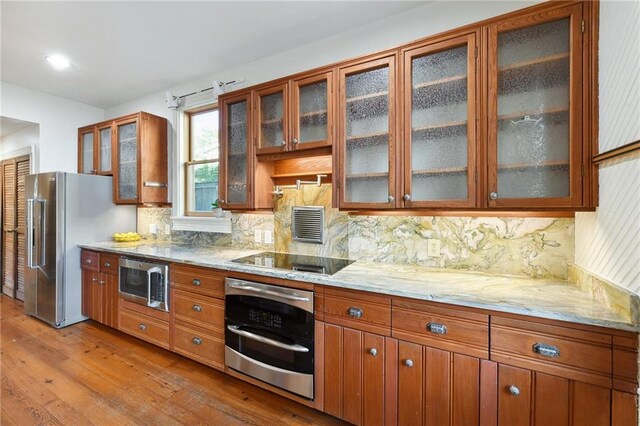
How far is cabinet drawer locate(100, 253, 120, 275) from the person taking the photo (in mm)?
2877

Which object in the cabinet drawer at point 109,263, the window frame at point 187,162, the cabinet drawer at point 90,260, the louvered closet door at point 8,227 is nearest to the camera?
the cabinet drawer at point 109,263

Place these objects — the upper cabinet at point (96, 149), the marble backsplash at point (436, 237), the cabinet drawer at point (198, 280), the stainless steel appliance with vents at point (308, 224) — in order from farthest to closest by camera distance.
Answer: the upper cabinet at point (96, 149), the stainless steel appliance with vents at point (308, 224), the cabinet drawer at point (198, 280), the marble backsplash at point (436, 237)

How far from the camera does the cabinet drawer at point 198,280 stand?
2.19 metres

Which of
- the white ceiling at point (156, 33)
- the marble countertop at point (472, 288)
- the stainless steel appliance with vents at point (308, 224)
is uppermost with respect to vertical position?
the white ceiling at point (156, 33)

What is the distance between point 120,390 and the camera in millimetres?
2072

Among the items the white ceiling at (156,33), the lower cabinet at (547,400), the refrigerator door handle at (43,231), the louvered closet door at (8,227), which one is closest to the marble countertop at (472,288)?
the lower cabinet at (547,400)

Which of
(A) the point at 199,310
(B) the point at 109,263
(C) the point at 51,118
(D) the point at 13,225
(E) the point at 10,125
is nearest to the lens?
(A) the point at 199,310

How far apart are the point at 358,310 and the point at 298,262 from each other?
72 centimetres

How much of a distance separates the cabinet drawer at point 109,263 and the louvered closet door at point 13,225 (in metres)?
2.11

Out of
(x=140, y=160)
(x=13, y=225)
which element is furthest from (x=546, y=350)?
(x=13, y=225)

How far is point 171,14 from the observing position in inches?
82.7

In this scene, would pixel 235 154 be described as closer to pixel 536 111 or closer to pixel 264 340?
pixel 264 340

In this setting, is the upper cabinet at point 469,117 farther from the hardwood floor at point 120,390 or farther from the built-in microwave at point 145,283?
the built-in microwave at point 145,283

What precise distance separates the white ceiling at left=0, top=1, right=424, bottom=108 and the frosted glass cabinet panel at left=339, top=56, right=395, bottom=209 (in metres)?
0.60
